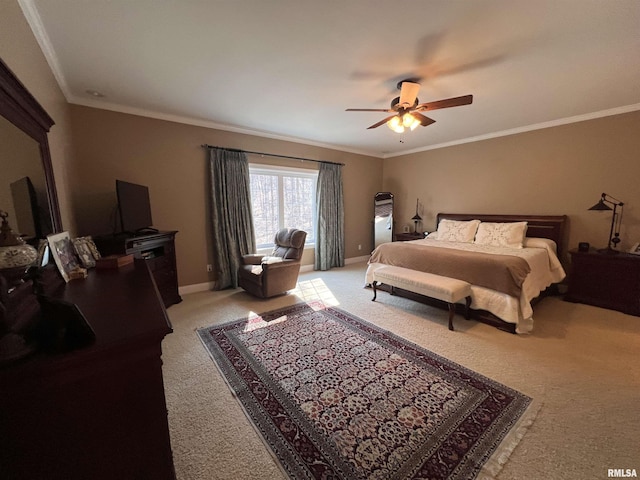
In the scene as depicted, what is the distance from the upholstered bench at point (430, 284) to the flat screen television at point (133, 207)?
2.99m

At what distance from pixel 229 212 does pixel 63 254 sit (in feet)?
8.12

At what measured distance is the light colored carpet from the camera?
52.4 inches

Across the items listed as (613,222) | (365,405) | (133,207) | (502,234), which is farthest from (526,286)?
(133,207)

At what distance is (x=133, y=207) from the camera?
2951 mm

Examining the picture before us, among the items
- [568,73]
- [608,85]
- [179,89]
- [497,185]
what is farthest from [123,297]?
[497,185]

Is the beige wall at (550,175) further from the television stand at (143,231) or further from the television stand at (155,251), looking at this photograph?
the television stand at (143,231)

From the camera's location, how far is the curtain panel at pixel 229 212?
3873mm

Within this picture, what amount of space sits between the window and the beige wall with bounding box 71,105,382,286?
23 cm

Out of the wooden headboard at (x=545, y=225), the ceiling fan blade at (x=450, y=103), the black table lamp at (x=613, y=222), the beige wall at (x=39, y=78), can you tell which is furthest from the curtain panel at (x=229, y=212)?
the black table lamp at (x=613, y=222)

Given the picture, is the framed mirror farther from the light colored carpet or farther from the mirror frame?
the mirror frame

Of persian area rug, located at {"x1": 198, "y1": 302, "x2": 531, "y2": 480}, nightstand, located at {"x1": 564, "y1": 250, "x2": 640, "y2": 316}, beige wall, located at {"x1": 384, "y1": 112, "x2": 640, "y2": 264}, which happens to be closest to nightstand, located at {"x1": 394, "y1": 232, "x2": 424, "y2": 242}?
beige wall, located at {"x1": 384, "y1": 112, "x2": 640, "y2": 264}

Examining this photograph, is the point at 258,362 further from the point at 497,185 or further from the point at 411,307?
the point at 497,185

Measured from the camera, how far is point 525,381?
1906 millimetres
